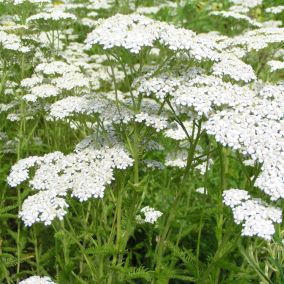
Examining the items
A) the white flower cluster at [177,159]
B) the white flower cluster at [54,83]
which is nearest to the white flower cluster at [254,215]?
the white flower cluster at [177,159]

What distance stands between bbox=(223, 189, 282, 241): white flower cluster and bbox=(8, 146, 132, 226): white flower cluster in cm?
82

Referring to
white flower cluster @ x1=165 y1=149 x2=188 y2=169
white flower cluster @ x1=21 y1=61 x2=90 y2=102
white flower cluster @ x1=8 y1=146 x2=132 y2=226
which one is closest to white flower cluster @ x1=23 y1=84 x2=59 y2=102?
white flower cluster @ x1=21 y1=61 x2=90 y2=102

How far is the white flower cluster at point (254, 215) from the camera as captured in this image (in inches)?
109

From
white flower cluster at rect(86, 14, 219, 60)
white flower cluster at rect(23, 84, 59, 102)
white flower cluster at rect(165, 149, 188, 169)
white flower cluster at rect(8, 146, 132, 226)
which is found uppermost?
white flower cluster at rect(86, 14, 219, 60)

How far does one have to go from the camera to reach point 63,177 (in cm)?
340

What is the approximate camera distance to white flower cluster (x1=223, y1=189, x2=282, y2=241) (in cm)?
276

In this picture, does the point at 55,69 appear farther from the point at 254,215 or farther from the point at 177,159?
the point at 254,215

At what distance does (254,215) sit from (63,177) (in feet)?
4.30

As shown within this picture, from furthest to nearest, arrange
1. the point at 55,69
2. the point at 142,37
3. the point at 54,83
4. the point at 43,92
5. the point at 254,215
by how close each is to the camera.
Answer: the point at 55,69
the point at 54,83
the point at 43,92
the point at 142,37
the point at 254,215

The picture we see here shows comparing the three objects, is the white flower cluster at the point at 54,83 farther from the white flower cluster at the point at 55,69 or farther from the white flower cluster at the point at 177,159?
the white flower cluster at the point at 177,159

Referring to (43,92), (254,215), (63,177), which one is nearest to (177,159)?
(43,92)

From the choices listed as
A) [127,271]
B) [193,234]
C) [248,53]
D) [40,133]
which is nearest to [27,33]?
[40,133]

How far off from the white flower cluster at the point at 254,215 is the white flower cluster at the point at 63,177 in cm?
82

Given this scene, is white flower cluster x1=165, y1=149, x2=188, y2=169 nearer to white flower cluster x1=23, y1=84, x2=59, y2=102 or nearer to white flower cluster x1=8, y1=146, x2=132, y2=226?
white flower cluster x1=8, y1=146, x2=132, y2=226
